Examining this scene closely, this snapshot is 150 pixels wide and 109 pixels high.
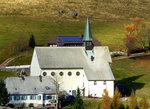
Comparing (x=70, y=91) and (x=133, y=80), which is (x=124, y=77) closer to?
(x=133, y=80)

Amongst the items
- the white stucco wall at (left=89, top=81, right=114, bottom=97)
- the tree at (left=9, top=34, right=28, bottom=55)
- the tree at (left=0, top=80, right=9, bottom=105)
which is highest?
the tree at (left=9, top=34, right=28, bottom=55)

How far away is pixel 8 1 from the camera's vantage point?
19688 cm

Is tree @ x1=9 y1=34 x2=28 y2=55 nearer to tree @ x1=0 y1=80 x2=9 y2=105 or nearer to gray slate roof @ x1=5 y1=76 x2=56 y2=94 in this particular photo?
gray slate roof @ x1=5 y1=76 x2=56 y2=94

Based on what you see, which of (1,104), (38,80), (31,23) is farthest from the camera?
(31,23)

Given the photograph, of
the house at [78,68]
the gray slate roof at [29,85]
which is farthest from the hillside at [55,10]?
the gray slate roof at [29,85]

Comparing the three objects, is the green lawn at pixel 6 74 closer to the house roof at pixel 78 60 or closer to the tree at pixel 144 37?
the house roof at pixel 78 60

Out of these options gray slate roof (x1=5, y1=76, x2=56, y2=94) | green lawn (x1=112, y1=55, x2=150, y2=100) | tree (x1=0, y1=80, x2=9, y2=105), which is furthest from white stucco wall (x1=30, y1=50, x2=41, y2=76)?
green lawn (x1=112, y1=55, x2=150, y2=100)

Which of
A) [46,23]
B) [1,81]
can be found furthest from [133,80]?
[46,23]

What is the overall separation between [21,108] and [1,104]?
3724 mm

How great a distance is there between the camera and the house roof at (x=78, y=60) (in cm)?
9638

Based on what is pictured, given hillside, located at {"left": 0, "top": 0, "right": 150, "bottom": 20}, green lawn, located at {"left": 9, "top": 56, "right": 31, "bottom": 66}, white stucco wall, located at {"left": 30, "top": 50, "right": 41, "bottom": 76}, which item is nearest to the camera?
white stucco wall, located at {"left": 30, "top": 50, "right": 41, "bottom": 76}

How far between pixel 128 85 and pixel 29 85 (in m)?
24.2

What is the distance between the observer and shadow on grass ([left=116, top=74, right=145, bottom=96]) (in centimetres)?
10025

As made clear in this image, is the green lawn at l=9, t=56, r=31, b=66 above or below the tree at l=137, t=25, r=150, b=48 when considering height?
below
